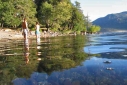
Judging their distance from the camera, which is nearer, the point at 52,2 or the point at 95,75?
the point at 95,75

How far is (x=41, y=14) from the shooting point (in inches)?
3597

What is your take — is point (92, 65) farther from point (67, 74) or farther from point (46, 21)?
point (46, 21)

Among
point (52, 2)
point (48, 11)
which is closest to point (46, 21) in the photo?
point (48, 11)

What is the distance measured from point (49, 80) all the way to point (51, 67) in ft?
6.32

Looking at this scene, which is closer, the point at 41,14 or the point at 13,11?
the point at 13,11

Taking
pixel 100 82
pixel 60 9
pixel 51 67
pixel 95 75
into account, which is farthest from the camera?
pixel 60 9

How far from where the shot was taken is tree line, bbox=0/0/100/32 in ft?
223

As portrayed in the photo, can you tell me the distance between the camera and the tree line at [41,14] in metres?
68.1

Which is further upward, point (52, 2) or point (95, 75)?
point (52, 2)

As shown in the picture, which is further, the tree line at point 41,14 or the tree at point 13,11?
the tree line at point 41,14

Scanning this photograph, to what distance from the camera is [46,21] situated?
9056cm

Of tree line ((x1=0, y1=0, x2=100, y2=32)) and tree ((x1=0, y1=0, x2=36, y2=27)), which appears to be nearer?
tree ((x1=0, y1=0, x2=36, y2=27))

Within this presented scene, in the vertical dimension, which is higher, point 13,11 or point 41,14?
point 41,14

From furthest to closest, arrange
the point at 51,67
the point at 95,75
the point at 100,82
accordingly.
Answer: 1. the point at 51,67
2. the point at 95,75
3. the point at 100,82
